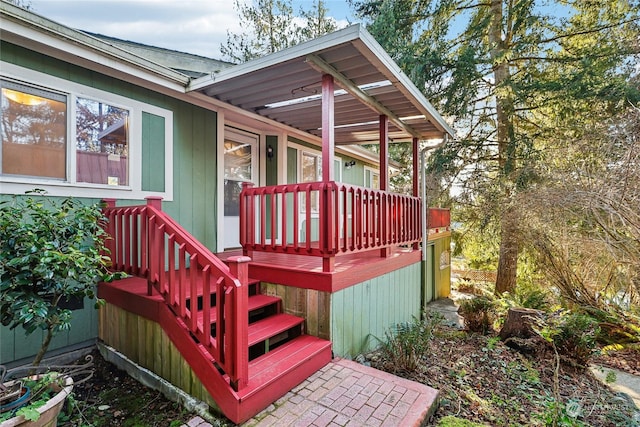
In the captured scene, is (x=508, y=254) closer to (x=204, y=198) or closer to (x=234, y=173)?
(x=234, y=173)

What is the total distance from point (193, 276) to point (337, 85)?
8.66 ft

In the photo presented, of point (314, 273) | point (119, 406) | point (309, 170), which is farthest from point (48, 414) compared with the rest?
point (309, 170)

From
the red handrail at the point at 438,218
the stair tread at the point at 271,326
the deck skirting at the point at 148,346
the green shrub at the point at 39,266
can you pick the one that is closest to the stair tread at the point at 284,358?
the stair tread at the point at 271,326

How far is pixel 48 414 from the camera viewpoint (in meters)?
1.86

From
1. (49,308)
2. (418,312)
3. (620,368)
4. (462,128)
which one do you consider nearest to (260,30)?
(462,128)

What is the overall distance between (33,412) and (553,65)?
443 inches

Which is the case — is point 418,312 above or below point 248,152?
below

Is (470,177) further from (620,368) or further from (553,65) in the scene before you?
(620,368)

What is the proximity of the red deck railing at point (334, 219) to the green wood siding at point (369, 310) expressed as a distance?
47 cm

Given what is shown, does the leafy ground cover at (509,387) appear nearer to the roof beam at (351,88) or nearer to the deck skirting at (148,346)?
the deck skirting at (148,346)

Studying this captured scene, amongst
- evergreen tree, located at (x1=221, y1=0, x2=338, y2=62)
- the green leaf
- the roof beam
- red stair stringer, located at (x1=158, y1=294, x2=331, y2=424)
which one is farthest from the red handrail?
evergreen tree, located at (x1=221, y1=0, x2=338, y2=62)

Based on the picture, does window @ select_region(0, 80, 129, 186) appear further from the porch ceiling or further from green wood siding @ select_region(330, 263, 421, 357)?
green wood siding @ select_region(330, 263, 421, 357)

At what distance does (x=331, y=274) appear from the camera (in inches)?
121

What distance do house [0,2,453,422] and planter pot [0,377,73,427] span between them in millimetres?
727
